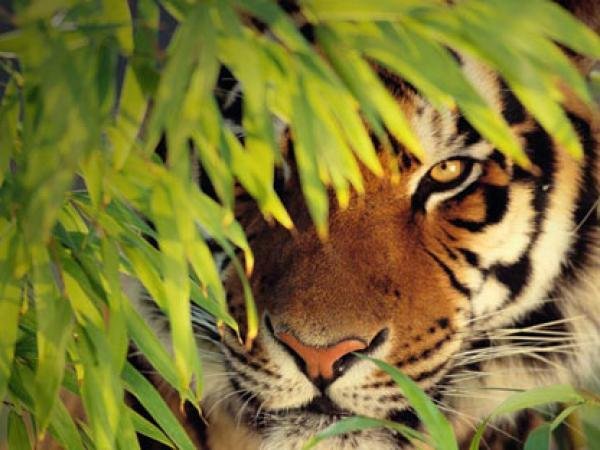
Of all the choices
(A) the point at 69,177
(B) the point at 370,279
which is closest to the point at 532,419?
(B) the point at 370,279

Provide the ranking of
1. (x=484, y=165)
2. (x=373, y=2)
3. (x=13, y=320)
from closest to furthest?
1. (x=373, y=2)
2. (x=13, y=320)
3. (x=484, y=165)

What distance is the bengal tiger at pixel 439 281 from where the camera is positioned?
1.57 meters

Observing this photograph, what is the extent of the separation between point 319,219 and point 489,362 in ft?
2.14

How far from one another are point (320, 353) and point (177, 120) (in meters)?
0.67

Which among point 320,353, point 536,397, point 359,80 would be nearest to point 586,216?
point 536,397

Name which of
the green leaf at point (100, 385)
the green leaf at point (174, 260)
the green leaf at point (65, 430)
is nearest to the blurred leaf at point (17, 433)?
the green leaf at point (65, 430)

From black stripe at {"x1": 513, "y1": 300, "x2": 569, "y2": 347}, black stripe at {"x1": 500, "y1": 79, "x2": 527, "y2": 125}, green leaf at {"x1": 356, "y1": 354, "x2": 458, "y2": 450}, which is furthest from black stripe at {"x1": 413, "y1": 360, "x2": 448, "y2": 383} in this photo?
black stripe at {"x1": 500, "y1": 79, "x2": 527, "y2": 125}

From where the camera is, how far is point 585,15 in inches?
60.5

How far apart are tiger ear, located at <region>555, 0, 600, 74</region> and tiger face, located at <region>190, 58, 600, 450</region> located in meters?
0.06

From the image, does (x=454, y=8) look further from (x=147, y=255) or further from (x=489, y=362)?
(x=489, y=362)

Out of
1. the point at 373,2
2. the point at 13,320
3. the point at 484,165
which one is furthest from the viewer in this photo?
the point at 484,165

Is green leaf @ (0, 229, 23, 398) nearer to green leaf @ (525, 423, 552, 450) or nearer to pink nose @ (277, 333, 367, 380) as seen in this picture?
pink nose @ (277, 333, 367, 380)

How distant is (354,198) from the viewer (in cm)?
161

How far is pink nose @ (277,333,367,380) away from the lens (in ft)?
5.27
